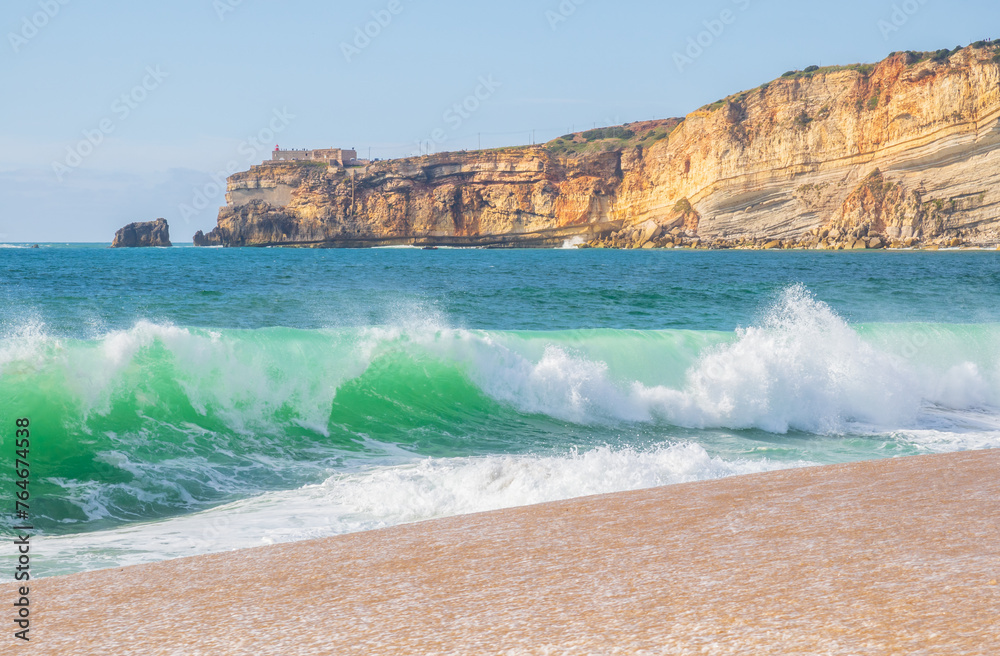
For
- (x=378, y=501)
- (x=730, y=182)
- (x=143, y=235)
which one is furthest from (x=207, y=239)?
(x=378, y=501)

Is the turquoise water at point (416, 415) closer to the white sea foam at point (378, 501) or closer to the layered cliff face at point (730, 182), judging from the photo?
the white sea foam at point (378, 501)

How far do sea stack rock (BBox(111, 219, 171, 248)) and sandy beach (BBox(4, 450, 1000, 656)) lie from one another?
133 m

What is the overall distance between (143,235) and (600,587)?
446 ft

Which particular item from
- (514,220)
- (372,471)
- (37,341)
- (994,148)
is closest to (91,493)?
(372,471)

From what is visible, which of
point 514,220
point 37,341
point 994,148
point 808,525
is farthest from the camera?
point 514,220

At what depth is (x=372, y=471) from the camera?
26.0 feet

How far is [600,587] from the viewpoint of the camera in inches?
118

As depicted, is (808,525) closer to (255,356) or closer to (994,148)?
(255,356)

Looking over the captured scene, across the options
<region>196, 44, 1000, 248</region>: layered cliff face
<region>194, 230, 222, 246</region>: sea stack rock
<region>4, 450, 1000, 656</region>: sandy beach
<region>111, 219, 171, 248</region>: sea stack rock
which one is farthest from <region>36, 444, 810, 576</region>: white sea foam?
<region>111, 219, 171, 248</region>: sea stack rock

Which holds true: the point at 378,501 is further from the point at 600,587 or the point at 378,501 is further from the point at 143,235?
the point at 143,235

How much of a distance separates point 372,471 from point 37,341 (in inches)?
182

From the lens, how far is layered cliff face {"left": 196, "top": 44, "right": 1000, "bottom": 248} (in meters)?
66.0

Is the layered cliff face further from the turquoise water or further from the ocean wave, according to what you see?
the ocean wave

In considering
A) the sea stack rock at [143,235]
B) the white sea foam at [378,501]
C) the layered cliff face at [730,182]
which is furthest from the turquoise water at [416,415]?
the sea stack rock at [143,235]
